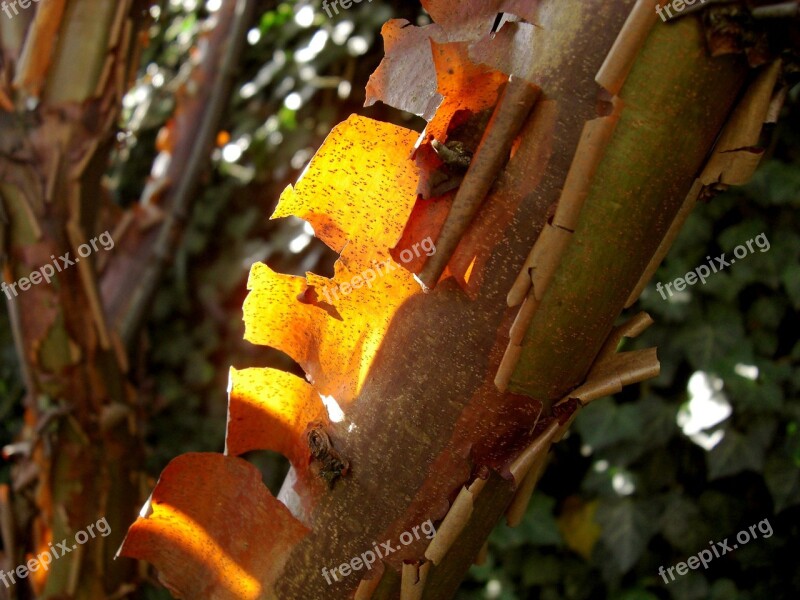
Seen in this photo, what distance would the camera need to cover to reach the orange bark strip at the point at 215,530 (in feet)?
1.29

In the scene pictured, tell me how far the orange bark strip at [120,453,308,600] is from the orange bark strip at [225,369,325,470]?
0.07 feet

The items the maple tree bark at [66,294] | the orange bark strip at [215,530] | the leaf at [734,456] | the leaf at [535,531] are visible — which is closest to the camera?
the orange bark strip at [215,530]

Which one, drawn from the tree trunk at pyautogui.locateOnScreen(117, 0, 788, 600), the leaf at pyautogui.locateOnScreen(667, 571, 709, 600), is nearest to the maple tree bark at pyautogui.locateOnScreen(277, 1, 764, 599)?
the tree trunk at pyautogui.locateOnScreen(117, 0, 788, 600)

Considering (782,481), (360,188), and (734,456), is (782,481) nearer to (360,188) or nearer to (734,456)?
(734,456)

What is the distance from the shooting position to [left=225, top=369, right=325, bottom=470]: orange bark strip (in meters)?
0.42

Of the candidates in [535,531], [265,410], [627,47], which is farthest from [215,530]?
[535,531]

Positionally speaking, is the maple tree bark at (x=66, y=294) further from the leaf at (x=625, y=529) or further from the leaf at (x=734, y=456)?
the leaf at (x=734, y=456)

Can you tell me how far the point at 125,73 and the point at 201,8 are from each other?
32.4 inches

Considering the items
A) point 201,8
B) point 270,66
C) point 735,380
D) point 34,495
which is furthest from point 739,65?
point 201,8

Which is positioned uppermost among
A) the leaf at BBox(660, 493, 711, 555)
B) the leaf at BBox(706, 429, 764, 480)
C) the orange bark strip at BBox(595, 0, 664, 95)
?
the orange bark strip at BBox(595, 0, 664, 95)

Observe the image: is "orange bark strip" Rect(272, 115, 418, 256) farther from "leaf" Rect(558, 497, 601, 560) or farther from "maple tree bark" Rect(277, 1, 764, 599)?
"leaf" Rect(558, 497, 601, 560)

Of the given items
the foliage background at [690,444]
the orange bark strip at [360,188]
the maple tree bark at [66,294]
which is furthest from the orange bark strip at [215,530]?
the foliage background at [690,444]

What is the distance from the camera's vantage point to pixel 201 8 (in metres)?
1.85

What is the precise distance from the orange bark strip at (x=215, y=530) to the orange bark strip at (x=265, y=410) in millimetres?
21
